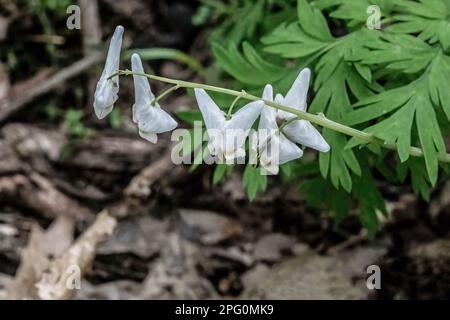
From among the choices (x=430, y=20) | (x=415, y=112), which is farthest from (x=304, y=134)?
(x=430, y=20)

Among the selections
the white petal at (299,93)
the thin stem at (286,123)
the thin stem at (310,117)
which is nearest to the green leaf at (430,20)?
the thin stem at (310,117)

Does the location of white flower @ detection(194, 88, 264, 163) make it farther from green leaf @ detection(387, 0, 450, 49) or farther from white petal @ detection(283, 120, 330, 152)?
green leaf @ detection(387, 0, 450, 49)

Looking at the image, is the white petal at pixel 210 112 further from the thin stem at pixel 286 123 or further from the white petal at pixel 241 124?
the thin stem at pixel 286 123

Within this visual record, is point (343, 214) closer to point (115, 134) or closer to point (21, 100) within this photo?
point (115, 134)

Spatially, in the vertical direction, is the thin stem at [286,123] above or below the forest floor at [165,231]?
below

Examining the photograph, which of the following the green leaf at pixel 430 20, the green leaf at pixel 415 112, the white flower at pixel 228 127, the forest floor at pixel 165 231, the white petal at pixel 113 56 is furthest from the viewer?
the forest floor at pixel 165 231

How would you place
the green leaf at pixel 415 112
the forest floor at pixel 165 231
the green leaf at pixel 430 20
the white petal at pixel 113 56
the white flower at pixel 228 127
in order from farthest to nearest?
the forest floor at pixel 165 231, the green leaf at pixel 430 20, the green leaf at pixel 415 112, the white petal at pixel 113 56, the white flower at pixel 228 127

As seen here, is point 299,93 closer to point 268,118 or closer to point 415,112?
point 268,118

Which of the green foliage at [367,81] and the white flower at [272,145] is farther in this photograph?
the green foliage at [367,81]
